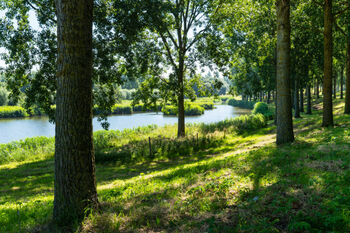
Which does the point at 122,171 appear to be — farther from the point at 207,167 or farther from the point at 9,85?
the point at 9,85

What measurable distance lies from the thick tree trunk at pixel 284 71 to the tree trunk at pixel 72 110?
7268 millimetres

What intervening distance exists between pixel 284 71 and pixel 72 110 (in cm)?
772

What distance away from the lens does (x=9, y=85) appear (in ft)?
48.7

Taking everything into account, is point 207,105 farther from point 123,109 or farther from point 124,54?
point 124,54

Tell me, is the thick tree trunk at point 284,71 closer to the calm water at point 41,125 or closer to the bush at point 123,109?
the calm water at point 41,125

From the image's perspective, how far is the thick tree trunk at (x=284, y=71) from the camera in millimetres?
8844

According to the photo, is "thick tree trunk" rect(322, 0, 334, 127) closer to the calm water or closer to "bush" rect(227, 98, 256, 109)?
the calm water

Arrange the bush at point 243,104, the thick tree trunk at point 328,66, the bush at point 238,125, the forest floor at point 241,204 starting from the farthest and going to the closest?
1. the bush at point 243,104
2. the bush at point 238,125
3. the thick tree trunk at point 328,66
4. the forest floor at point 241,204

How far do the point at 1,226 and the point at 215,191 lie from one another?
3854 millimetres

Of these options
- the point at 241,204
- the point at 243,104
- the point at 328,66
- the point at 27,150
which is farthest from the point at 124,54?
the point at 243,104

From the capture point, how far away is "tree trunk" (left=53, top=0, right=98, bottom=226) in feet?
12.8

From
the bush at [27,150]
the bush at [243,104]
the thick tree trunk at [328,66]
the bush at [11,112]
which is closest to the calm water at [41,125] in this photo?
the bush at [11,112]

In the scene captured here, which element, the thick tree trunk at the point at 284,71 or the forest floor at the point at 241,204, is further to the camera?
the thick tree trunk at the point at 284,71

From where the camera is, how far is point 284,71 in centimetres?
888
